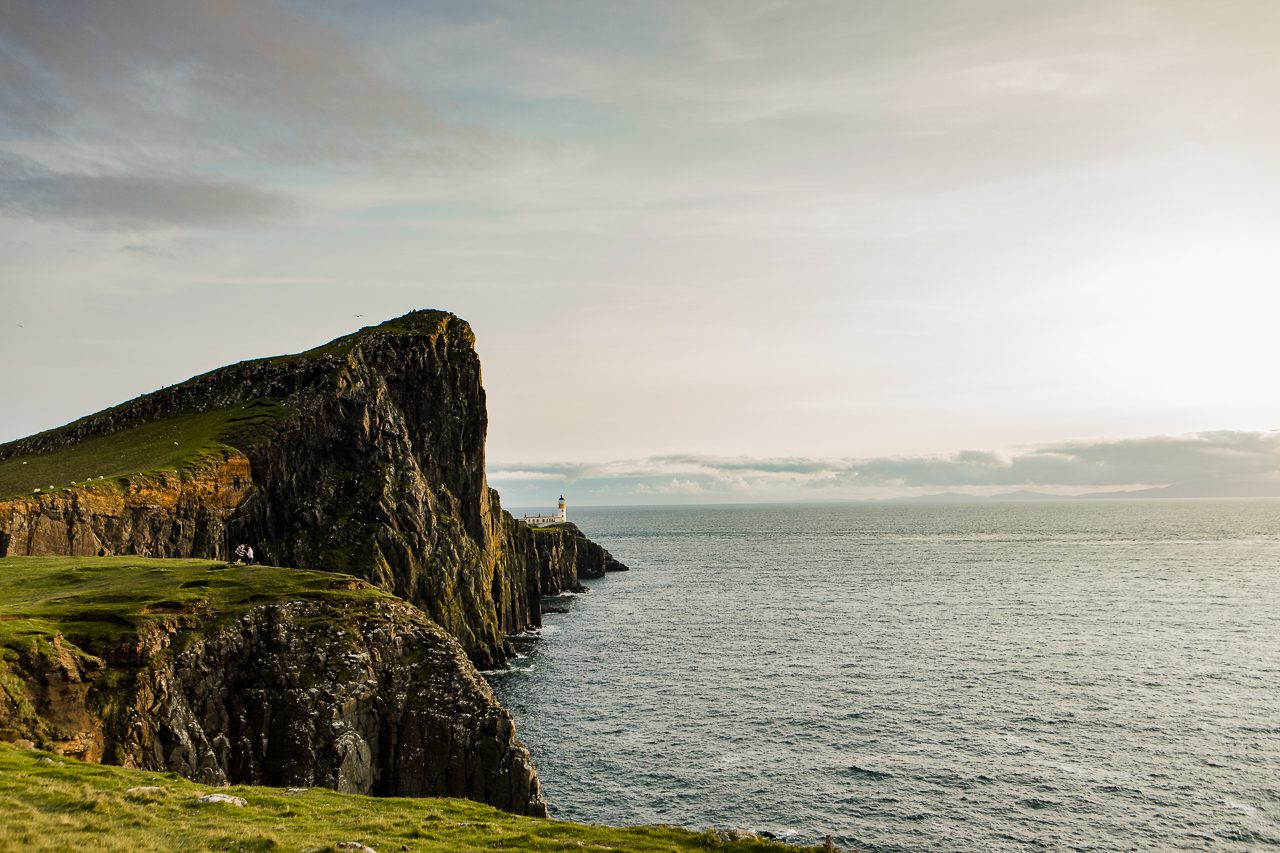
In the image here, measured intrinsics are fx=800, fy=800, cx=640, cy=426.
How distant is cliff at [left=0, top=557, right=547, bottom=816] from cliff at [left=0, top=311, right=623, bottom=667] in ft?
A: 69.7

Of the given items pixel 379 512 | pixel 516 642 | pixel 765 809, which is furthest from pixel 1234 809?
pixel 516 642

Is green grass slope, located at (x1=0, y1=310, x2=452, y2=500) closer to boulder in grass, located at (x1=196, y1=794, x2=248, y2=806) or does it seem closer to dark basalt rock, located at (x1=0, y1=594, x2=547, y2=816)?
dark basalt rock, located at (x1=0, y1=594, x2=547, y2=816)

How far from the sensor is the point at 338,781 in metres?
43.4

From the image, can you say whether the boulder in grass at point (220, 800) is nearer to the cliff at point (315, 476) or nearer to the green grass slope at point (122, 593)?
the green grass slope at point (122, 593)

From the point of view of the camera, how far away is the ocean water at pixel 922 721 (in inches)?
2083

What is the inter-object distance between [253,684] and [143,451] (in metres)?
56.5

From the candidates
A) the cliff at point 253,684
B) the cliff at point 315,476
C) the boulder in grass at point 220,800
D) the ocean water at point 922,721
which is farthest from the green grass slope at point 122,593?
the ocean water at point 922,721

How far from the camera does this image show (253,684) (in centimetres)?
4534

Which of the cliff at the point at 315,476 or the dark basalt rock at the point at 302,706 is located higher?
the cliff at the point at 315,476

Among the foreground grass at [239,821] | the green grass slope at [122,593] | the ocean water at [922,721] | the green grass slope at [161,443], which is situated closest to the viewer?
the foreground grass at [239,821]

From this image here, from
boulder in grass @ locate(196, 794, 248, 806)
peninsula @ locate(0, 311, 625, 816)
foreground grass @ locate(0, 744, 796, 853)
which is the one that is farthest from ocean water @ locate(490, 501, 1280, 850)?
boulder in grass @ locate(196, 794, 248, 806)

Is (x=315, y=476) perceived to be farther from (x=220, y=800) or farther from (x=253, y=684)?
(x=220, y=800)

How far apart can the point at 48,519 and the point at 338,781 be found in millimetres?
41120

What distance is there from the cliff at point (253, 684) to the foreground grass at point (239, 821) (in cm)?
764
